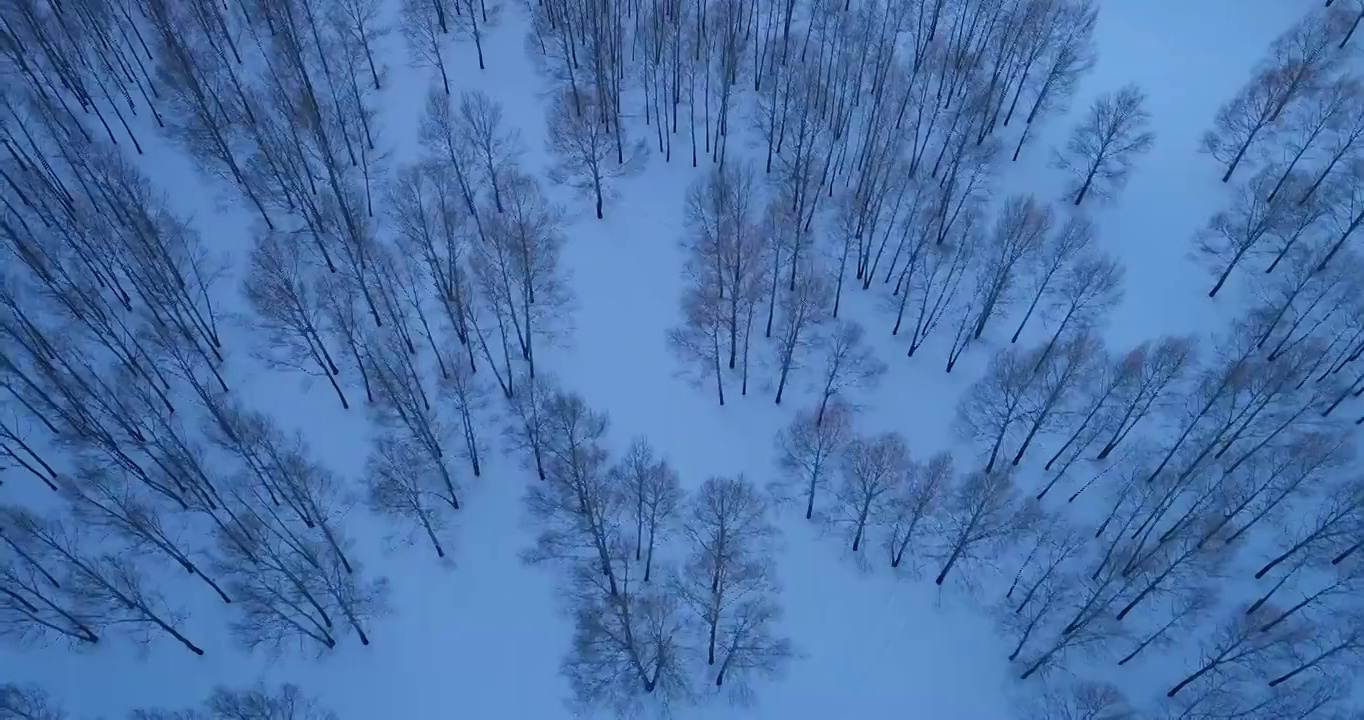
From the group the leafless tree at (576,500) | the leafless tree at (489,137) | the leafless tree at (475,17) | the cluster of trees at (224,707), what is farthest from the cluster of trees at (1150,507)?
the leafless tree at (475,17)

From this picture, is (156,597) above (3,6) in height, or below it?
below

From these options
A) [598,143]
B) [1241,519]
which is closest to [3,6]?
[598,143]

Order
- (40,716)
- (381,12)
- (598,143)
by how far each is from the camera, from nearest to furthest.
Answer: (40,716) < (598,143) < (381,12)

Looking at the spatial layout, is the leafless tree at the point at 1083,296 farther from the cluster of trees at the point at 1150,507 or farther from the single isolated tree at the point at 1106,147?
the single isolated tree at the point at 1106,147

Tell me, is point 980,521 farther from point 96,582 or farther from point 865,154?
point 96,582

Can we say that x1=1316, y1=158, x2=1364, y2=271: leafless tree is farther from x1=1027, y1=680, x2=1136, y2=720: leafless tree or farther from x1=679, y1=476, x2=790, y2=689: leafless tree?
x1=679, y1=476, x2=790, y2=689: leafless tree

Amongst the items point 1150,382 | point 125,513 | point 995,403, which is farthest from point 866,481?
point 125,513

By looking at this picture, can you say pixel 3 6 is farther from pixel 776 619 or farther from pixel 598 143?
pixel 776 619
